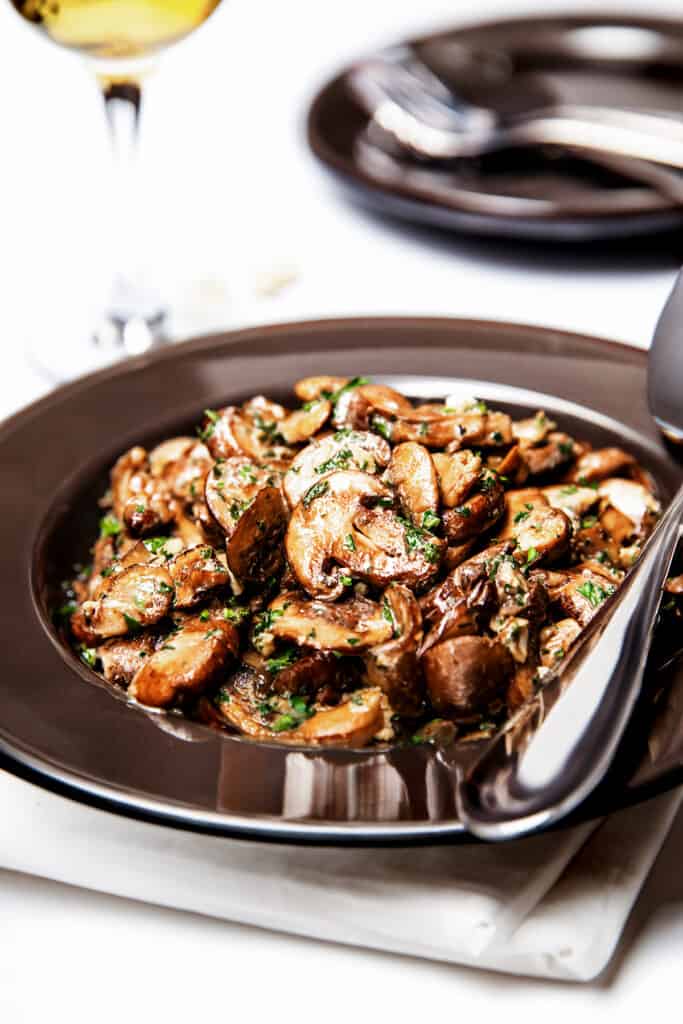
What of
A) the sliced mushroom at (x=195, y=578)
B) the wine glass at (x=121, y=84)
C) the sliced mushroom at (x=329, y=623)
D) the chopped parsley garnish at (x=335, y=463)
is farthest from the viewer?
the wine glass at (x=121, y=84)

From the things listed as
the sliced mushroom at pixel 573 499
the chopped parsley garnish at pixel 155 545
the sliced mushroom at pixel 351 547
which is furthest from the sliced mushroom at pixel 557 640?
the chopped parsley garnish at pixel 155 545

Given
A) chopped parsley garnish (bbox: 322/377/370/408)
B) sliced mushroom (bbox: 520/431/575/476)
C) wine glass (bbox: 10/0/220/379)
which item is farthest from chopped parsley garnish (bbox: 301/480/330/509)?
wine glass (bbox: 10/0/220/379)

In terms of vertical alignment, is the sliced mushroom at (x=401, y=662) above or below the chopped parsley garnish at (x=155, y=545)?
above

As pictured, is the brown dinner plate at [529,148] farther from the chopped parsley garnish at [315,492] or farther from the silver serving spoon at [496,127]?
the chopped parsley garnish at [315,492]

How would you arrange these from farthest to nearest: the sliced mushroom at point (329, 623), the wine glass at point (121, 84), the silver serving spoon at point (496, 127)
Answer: the silver serving spoon at point (496, 127)
the wine glass at point (121, 84)
the sliced mushroom at point (329, 623)

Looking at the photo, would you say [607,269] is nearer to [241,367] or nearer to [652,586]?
[241,367]

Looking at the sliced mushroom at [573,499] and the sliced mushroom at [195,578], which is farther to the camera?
the sliced mushroom at [573,499]

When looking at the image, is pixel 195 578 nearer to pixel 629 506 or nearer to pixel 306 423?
pixel 306 423
